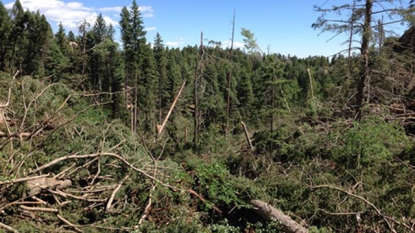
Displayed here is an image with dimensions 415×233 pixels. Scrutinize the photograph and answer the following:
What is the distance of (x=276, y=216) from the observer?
6082 millimetres

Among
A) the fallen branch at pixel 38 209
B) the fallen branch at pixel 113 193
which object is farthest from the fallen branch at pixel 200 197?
the fallen branch at pixel 38 209

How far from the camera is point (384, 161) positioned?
703cm

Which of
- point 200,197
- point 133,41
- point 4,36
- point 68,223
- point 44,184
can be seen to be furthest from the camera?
point 4,36

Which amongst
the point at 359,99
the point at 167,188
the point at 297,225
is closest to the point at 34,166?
the point at 167,188

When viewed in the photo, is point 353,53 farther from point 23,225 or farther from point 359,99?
point 23,225

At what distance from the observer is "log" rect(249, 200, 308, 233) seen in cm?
571

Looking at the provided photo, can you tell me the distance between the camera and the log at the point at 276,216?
5707 millimetres

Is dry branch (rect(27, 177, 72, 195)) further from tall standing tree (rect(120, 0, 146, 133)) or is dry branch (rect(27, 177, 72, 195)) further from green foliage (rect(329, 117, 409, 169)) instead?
tall standing tree (rect(120, 0, 146, 133))

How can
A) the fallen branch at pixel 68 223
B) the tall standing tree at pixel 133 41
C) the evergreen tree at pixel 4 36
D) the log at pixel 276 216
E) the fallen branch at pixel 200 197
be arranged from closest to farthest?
the fallen branch at pixel 68 223, the log at pixel 276 216, the fallen branch at pixel 200 197, the tall standing tree at pixel 133 41, the evergreen tree at pixel 4 36

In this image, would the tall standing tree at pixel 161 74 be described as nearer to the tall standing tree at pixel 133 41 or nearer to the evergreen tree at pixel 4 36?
the tall standing tree at pixel 133 41

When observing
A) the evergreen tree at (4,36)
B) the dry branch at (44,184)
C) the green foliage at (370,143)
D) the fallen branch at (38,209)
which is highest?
the evergreen tree at (4,36)

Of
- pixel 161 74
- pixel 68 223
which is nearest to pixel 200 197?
pixel 68 223

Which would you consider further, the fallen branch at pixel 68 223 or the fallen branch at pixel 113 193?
the fallen branch at pixel 113 193

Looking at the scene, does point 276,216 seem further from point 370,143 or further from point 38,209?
point 38,209
